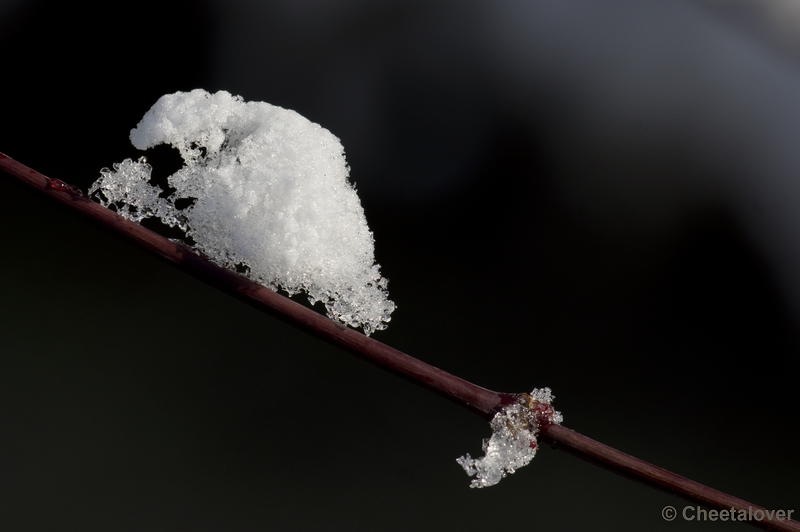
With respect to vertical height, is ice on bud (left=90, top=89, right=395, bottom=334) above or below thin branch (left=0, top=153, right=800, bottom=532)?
above

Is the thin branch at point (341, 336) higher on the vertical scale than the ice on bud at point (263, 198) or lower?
lower

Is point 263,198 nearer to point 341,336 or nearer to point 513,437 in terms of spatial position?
point 341,336

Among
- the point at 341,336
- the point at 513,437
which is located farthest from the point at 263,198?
the point at 513,437

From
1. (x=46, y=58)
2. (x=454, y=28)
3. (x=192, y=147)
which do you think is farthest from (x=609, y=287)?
(x=46, y=58)

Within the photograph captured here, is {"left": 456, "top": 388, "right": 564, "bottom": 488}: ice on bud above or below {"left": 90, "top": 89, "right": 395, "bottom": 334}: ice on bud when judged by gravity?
below
